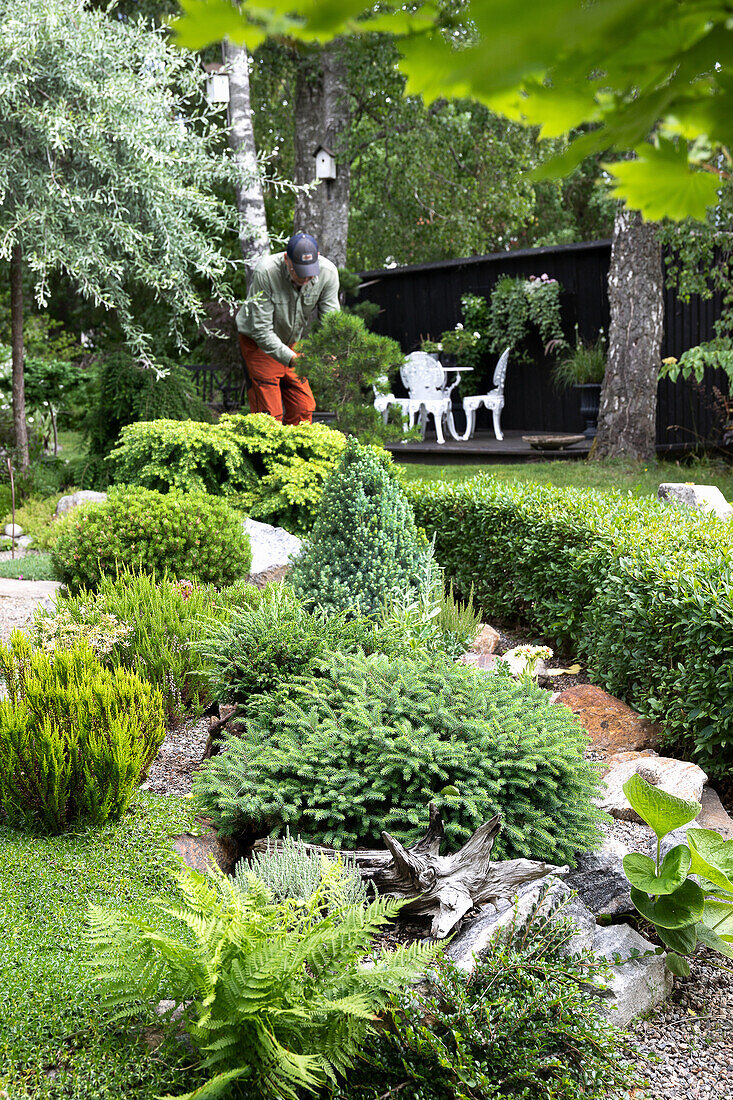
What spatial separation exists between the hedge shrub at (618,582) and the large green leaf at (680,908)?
3.67ft

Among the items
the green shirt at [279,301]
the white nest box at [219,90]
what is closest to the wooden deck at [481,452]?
the green shirt at [279,301]

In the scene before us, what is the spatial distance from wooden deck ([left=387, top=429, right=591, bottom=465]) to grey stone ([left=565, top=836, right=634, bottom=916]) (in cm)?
812

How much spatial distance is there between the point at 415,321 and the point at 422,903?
12940 mm

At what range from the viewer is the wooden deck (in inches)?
418

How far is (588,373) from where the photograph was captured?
36.6ft

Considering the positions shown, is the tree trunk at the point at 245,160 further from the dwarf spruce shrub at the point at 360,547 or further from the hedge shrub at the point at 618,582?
the dwarf spruce shrub at the point at 360,547

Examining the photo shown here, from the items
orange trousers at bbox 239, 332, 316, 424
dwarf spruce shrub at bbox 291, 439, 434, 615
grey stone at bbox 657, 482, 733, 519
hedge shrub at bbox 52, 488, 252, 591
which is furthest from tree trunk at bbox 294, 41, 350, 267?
dwarf spruce shrub at bbox 291, 439, 434, 615

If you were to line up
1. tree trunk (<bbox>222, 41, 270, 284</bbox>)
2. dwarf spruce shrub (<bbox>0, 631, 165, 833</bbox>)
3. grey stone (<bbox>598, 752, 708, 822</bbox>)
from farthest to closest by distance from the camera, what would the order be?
tree trunk (<bbox>222, 41, 270, 284</bbox>)
grey stone (<bbox>598, 752, 708, 822</bbox>)
dwarf spruce shrub (<bbox>0, 631, 165, 833</bbox>)

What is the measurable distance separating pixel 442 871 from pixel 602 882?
58cm

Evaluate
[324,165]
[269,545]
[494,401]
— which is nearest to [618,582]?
[269,545]

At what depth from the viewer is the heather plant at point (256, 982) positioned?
168 centimetres

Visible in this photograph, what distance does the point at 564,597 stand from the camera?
4891 mm

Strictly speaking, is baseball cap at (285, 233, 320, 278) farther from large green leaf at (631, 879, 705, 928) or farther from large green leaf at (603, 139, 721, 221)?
large green leaf at (603, 139, 721, 221)

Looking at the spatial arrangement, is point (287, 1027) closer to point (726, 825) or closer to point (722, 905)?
point (722, 905)
